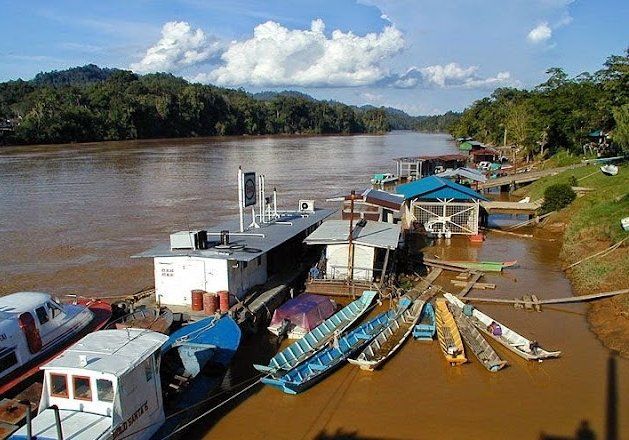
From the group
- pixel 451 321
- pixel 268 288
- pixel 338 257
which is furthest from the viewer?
pixel 338 257

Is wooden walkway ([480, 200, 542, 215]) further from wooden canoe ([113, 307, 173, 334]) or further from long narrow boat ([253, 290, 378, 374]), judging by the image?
wooden canoe ([113, 307, 173, 334])

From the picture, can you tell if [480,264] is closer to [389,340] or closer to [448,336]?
A: [448,336]

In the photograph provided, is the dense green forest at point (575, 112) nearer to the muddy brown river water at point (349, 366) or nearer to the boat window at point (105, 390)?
the muddy brown river water at point (349, 366)

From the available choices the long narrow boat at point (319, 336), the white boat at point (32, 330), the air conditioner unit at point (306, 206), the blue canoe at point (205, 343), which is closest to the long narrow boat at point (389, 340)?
the long narrow boat at point (319, 336)

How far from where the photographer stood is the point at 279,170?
69875 mm

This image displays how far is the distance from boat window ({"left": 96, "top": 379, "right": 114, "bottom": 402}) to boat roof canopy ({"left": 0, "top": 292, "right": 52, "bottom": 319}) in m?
4.45

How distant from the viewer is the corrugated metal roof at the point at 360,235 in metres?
21.1

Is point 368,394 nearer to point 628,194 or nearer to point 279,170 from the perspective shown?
point 628,194

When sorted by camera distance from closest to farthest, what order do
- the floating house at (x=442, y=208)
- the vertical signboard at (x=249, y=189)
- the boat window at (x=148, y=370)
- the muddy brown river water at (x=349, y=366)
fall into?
the boat window at (x=148, y=370)
the muddy brown river water at (x=349, y=366)
the vertical signboard at (x=249, y=189)
the floating house at (x=442, y=208)

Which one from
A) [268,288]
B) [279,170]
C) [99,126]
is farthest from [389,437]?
[99,126]

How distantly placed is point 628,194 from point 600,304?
11.9 m

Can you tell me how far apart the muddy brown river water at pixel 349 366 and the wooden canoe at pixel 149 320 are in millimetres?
2342

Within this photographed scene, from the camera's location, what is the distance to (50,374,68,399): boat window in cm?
1070

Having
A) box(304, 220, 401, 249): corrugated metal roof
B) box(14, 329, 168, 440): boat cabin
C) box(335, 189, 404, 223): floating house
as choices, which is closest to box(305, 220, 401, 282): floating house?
box(304, 220, 401, 249): corrugated metal roof
